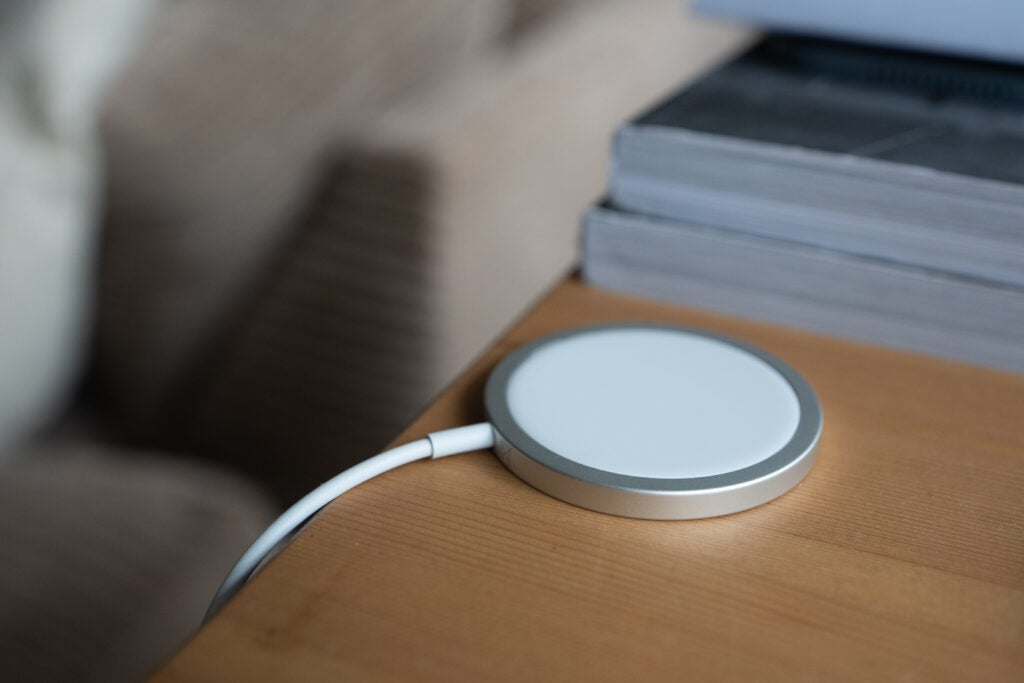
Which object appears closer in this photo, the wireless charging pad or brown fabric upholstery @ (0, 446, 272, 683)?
the wireless charging pad

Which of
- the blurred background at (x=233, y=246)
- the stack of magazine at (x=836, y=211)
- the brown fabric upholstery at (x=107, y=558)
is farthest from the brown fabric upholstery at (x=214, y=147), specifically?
the stack of magazine at (x=836, y=211)

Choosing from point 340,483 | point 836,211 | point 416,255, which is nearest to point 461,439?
point 340,483

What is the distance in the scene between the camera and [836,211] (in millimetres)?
419

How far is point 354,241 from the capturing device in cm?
78

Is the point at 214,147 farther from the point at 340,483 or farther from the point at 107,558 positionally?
the point at 340,483

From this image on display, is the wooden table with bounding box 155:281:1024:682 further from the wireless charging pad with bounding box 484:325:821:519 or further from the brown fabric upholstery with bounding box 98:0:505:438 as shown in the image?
the brown fabric upholstery with bounding box 98:0:505:438

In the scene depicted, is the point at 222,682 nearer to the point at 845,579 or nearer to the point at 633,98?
the point at 845,579

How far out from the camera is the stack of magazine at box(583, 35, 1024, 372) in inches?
15.8

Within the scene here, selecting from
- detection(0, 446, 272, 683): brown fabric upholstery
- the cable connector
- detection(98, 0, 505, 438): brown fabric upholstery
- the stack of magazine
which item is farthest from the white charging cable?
detection(98, 0, 505, 438): brown fabric upholstery

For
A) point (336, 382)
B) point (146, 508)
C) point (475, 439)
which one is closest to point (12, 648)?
point (146, 508)

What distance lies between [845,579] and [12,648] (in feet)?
1.70

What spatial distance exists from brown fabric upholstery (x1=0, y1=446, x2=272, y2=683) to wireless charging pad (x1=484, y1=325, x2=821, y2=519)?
0.38 m

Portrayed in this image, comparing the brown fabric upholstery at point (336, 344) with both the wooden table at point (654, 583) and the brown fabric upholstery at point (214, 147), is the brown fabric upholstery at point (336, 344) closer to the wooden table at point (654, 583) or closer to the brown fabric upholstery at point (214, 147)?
the brown fabric upholstery at point (214, 147)

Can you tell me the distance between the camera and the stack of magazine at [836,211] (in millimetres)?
402
